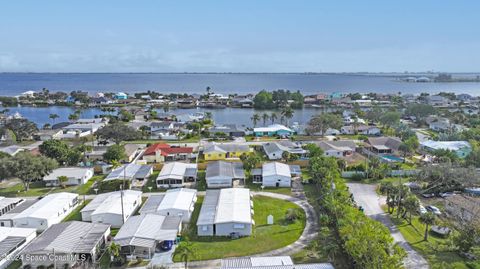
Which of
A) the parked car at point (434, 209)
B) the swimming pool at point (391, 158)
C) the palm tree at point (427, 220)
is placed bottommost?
the parked car at point (434, 209)

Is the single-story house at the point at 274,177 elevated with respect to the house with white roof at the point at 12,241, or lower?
elevated

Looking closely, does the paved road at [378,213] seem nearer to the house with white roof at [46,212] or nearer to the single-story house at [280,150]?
the single-story house at [280,150]

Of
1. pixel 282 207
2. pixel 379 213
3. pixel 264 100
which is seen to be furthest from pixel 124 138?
pixel 264 100

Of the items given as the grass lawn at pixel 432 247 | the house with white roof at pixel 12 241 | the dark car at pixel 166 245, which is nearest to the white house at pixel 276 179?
the grass lawn at pixel 432 247

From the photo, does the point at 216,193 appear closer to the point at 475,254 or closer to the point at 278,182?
the point at 278,182

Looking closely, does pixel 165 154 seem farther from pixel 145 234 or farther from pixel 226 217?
pixel 145 234

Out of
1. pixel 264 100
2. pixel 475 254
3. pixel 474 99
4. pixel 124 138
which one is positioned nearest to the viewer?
pixel 475 254

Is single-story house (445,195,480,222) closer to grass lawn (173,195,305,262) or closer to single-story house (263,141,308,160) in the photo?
grass lawn (173,195,305,262)
